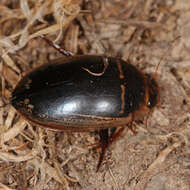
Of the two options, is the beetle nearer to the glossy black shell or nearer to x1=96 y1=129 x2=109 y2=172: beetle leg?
the glossy black shell

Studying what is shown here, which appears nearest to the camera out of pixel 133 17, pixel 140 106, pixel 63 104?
pixel 63 104

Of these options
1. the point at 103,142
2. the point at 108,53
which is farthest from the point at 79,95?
the point at 108,53

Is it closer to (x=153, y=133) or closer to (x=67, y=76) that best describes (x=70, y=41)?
(x=67, y=76)

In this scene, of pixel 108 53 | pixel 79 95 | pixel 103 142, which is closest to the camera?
pixel 79 95

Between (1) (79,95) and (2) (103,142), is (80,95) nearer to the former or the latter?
(1) (79,95)

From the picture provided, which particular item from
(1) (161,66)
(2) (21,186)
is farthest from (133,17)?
(2) (21,186)
